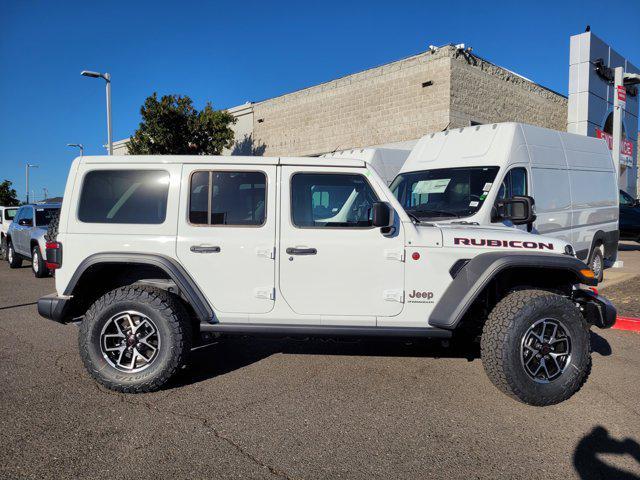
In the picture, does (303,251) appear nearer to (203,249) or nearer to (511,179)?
(203,249)

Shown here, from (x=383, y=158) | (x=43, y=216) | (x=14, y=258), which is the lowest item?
(x=14, y=258)

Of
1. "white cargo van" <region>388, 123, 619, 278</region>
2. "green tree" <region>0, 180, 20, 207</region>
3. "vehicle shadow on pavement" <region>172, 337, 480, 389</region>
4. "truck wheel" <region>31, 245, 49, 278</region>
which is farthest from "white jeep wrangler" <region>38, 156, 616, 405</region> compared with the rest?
"green tree" <region>0, 180, 20, 207</region>

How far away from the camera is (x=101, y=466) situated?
296 cm

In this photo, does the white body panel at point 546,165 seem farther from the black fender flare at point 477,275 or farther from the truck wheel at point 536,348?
the truck wheel at point 536,348

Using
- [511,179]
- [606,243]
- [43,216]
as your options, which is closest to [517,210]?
[511,179]

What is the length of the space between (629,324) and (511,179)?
2496 millimetres

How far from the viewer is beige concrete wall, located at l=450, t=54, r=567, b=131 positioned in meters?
17.0

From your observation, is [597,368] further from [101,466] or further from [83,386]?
[83,386]

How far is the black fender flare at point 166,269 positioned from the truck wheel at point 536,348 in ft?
7.66

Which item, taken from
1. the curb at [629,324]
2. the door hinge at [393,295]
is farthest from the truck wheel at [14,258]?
the curb at [629,324]

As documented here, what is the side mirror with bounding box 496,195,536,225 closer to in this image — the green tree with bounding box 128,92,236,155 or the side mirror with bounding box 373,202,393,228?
the side mirror with bounding box 373,202,393,228

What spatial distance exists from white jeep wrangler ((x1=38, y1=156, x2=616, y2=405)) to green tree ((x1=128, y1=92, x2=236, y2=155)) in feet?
59.8

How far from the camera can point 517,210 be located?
661 centimetres

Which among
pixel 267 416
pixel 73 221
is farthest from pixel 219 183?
pixel 267 416
